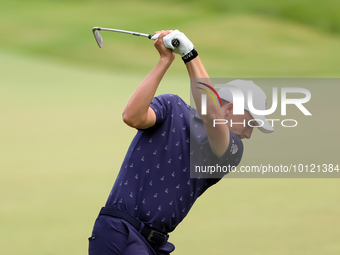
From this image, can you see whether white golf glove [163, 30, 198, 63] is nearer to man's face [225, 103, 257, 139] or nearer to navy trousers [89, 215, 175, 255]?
man's face [225, 103, 257, 139]

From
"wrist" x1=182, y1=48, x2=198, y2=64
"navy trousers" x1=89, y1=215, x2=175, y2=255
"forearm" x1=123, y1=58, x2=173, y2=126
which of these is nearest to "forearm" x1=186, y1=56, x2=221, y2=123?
"wrist" x1=182, y1=48, x2=198, y2=64

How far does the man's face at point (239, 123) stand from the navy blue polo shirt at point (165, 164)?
0.04 m

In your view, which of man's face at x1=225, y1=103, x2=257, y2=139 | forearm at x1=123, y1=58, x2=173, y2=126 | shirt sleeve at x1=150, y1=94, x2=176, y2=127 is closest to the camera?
forearm at x1=123, y1=58, x2=173, y2=126

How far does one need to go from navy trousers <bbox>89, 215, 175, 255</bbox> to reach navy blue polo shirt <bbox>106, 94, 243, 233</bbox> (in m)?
0.06

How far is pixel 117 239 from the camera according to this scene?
6.91ft

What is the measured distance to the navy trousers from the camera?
210 cm

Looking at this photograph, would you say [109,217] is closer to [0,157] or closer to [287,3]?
[0,157]

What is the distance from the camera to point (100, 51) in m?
12.5

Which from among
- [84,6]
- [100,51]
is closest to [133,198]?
[100,51]

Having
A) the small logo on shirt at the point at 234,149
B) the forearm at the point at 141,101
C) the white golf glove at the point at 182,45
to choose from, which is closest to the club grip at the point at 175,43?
the white golf glove at the point at 182,45

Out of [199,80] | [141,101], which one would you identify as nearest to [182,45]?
[199,80]

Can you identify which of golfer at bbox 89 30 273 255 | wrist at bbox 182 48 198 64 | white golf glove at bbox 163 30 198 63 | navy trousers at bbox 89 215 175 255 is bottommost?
navy trousers at bbox 89 215 175 255

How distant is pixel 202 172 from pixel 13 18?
12743mm

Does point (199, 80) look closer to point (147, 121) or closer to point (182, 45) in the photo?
point (182, 45)
